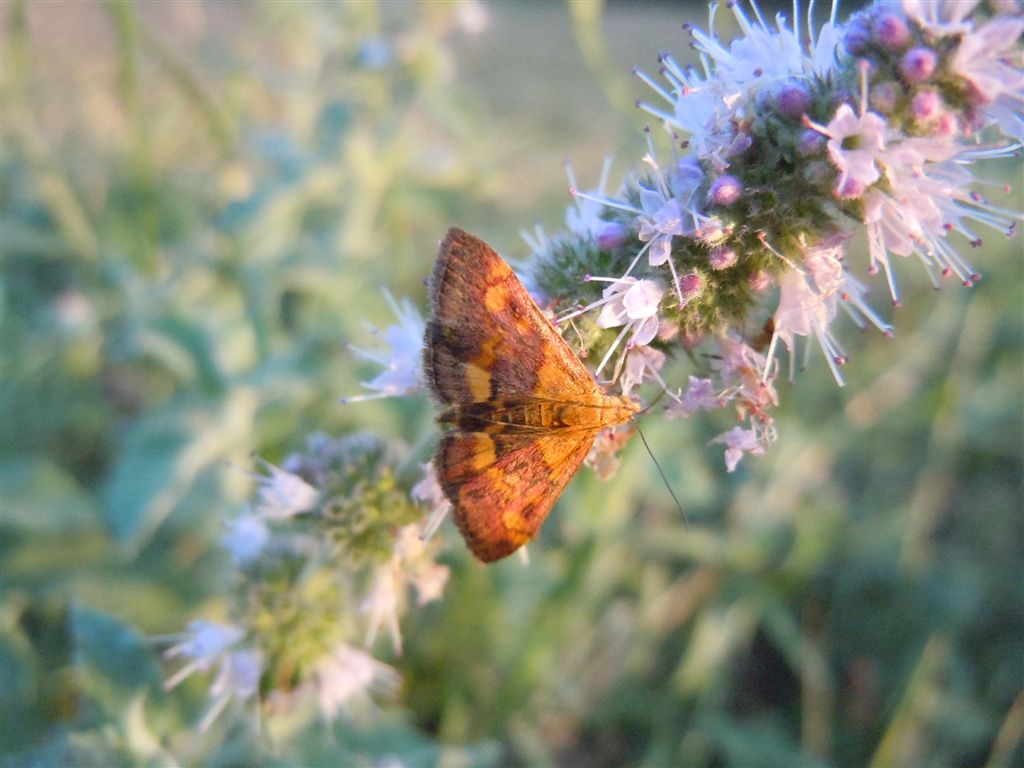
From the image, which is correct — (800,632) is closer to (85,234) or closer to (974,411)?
(974,411)

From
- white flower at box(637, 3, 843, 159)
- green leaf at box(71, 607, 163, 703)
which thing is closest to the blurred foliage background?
green leaf at box(71, 607, 163, 703)

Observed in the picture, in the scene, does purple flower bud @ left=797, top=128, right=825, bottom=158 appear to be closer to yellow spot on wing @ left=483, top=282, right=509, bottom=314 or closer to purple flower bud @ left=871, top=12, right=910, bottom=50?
purple flower bud @ left=871, top=12, right=910, bottom=50

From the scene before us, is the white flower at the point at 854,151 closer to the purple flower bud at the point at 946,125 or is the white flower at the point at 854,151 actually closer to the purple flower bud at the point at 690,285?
the purple flower bud at the point at 946,125

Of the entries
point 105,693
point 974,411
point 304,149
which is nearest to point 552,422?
point 105,693

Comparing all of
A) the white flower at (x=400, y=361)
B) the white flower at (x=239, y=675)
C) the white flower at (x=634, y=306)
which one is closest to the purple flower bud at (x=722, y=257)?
the white flower at (x=634, y=306)

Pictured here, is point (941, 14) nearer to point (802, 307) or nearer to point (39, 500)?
point (802, 307)
